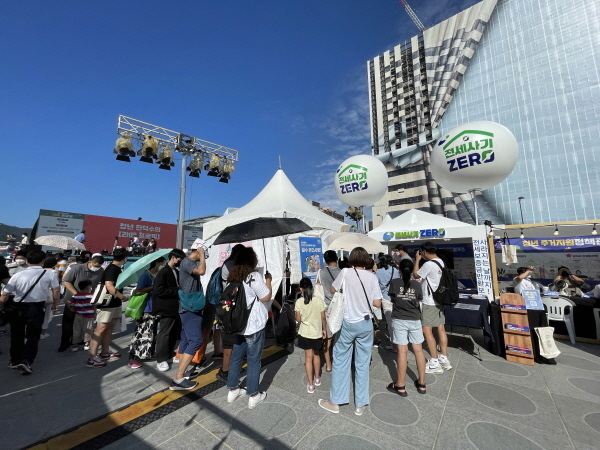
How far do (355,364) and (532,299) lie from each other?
3851 mm

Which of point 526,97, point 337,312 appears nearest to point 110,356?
point 337,312

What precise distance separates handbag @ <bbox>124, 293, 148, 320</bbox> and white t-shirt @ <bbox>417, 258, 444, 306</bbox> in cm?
443

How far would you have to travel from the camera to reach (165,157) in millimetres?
12719

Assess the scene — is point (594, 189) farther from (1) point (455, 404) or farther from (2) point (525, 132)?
(1) point (455, 404)

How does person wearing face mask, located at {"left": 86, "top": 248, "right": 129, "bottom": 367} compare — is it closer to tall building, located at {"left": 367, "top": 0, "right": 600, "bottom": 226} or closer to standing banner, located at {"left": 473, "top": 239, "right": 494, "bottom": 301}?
standing banner, located at {"left": 473, "top": 239, "right": 494, "bottom": 301}

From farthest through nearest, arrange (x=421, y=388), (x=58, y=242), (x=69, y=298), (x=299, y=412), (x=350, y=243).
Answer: (x=58, y=242) → (x=350, y=243) → (x=69, y=298) → (x=421, y=388) → (x=299, y=412)

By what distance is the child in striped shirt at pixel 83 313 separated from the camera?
14.5 feet

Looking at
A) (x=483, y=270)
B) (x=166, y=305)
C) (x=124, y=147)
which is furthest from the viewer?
(x=124, y=147)

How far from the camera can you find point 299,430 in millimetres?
2451

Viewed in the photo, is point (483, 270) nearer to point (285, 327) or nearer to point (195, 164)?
point (285, 327)

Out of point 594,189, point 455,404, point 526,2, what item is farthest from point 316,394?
point 526,2

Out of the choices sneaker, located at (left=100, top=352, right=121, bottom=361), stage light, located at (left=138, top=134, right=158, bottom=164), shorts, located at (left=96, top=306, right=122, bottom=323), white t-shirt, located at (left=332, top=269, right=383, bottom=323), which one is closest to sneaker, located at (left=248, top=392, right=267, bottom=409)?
white t-shirt, located at (left=332, top=269, right=383, bottom=323)

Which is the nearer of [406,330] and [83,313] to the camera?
[406,330]

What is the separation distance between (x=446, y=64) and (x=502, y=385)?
54.0 metres
